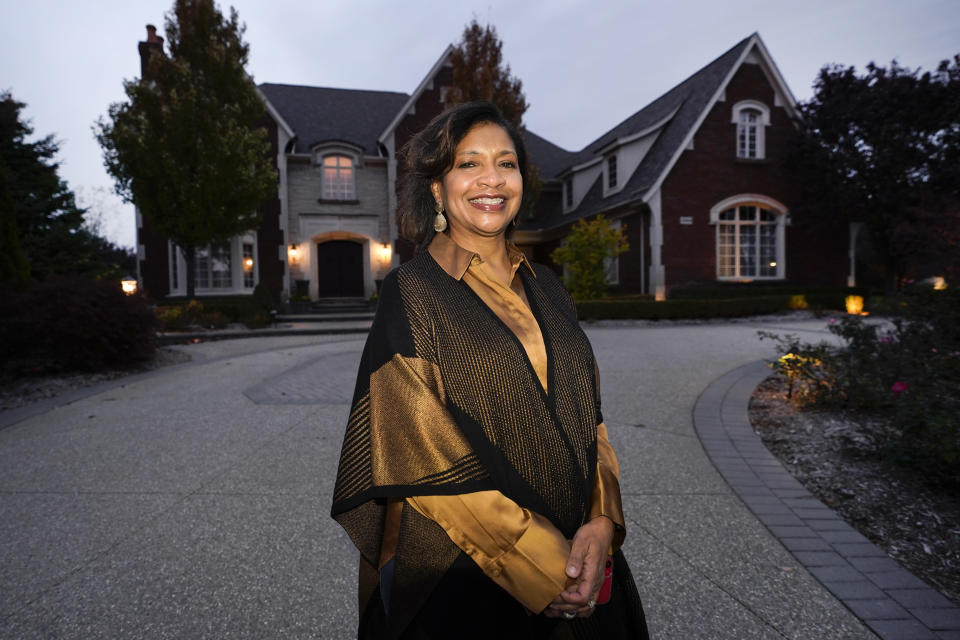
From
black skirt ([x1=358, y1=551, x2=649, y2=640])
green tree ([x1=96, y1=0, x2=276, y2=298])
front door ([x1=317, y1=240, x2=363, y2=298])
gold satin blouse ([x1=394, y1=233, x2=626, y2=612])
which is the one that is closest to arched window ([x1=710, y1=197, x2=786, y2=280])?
front door ([x1=317, y1=240, x2=363, y2=298])

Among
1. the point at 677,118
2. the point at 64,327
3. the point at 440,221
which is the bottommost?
the point at 64,327

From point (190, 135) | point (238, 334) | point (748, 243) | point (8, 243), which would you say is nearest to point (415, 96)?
point (190, 135)

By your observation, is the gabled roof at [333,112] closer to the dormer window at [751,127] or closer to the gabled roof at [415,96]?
the gabled roof at [415,96]

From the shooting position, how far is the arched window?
1903cm

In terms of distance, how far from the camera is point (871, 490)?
145 inches

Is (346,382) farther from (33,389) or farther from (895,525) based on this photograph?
(895,525)

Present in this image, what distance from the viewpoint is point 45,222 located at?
2003cm

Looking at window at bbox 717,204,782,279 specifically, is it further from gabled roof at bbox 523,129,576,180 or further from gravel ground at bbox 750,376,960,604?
gravel ground at bbox 750,376,960,604

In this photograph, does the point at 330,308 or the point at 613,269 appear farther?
the point at 330,308

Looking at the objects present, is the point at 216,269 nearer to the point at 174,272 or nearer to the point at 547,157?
the point at 174,272

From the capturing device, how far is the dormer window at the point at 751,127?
18.9m

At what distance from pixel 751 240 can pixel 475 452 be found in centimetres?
2098

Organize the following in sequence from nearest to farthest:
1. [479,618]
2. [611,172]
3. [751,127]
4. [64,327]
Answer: [479,618] → [64,327] → [751,127] → [611,172]

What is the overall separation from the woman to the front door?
21.8 metres
